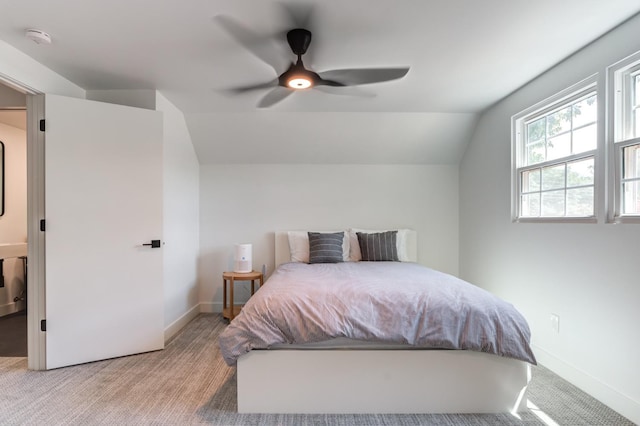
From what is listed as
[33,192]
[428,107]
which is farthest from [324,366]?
[428,107]

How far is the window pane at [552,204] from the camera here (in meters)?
2.65

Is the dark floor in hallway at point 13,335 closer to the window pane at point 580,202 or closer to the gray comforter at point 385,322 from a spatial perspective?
the gray comforter at point 385,322

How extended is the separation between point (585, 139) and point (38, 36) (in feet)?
12.6

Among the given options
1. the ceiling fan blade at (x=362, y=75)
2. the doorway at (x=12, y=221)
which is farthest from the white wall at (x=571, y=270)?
the doorway at (x=12, y=221)

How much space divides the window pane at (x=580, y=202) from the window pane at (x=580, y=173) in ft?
0.17

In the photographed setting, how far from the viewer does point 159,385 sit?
2326 millimetres

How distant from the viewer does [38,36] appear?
2127 millimetres

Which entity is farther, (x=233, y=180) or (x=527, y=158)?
(x=233, y=180)

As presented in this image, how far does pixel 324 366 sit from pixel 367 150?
2.80 metres

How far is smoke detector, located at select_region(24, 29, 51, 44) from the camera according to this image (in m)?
2.10

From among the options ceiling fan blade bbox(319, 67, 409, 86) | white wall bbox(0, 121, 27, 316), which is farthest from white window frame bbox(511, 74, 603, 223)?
white wall bbox(0, 121, 27, 316)

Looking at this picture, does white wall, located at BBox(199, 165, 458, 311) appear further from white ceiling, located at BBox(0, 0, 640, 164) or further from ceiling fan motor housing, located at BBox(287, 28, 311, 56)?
ceiling fan motor housing, located at BBox(287, 28, 311, 56)

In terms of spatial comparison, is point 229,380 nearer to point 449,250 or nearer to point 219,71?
point 219,71

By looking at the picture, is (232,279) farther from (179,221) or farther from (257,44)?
A: (257,44)
